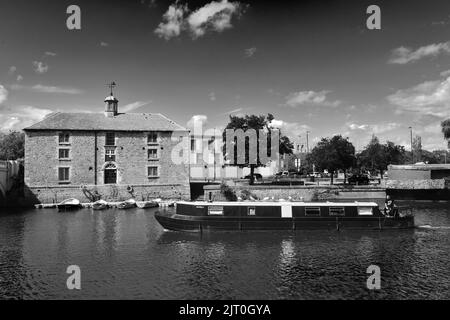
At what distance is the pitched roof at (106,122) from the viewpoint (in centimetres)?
5119

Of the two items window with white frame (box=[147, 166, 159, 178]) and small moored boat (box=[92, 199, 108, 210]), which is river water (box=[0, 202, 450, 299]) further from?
window with white frame (box=[147, 166, 159, 178])

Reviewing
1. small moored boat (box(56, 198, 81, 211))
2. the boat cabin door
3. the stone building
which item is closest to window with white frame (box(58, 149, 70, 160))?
the stone building

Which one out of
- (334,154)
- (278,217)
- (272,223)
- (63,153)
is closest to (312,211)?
(278,217)

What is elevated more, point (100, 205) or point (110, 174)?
point (110, 174)

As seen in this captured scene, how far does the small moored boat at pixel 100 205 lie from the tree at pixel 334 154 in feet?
112

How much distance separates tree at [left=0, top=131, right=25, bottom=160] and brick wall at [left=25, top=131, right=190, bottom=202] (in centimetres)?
3983

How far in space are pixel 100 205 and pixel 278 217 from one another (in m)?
27.3

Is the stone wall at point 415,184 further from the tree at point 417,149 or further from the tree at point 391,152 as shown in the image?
the tree at point 417,149

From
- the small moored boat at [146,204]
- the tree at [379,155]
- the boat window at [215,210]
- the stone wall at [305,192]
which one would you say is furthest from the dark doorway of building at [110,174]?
the tree at [379,155]

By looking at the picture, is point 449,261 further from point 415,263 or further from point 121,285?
point 121,285

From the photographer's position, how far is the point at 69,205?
46000 millimetres

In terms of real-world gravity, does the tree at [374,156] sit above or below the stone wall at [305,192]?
above

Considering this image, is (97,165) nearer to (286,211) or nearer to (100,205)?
(100,205)
